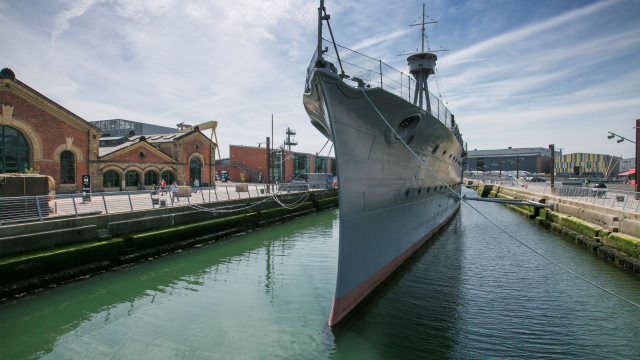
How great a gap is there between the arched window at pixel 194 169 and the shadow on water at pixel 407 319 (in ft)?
86.2

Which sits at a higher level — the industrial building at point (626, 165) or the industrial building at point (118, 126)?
the industrial building at point (118, 126)

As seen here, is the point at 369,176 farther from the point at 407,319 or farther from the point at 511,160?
the point at 511,160

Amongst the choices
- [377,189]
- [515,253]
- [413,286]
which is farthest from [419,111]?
[515,253]

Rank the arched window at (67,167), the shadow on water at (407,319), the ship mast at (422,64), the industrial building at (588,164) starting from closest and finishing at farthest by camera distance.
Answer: the shadow on water at (407,319)
the ship mast at (422,64)
the arched window at (67,167)
the industrial building at (588,164)

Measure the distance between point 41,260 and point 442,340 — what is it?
389 inches

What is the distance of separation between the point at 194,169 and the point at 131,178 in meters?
6.93

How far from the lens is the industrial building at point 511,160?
75.2 meters

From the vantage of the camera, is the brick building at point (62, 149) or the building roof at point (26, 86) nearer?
the building roof at point (26, 86)

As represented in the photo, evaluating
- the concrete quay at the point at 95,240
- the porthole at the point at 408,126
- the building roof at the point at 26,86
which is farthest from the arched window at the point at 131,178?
the porthole at the point at 408,126

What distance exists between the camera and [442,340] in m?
5.71

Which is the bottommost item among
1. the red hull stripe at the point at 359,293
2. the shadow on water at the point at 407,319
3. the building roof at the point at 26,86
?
the shadow on water at the point at 407,319

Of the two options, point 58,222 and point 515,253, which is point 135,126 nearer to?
point 58,222

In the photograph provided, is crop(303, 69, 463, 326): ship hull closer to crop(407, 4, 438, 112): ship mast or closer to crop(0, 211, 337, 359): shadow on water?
crop(0, 211, 337, 359): shadow on water

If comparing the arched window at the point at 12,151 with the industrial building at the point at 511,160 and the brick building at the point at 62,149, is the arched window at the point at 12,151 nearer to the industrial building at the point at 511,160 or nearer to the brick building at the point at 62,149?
the brick building at the point at 62,149
